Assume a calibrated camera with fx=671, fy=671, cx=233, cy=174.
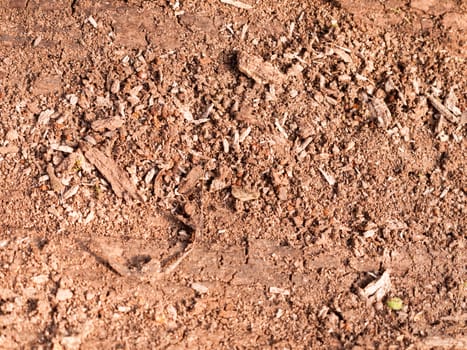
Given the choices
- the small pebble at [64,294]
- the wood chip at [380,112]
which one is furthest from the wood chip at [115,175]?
the wood chip at [380,112]

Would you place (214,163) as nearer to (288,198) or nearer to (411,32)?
(288,198)

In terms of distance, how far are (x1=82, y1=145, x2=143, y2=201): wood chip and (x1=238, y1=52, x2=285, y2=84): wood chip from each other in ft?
3.02

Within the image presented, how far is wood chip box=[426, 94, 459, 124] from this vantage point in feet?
13.3

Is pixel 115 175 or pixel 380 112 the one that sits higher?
pixel 380 112

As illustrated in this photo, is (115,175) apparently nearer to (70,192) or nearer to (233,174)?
(70,192)

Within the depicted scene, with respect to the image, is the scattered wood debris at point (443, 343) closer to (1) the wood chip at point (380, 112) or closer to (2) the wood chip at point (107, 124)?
(1) the wood chip at point (380, 112)

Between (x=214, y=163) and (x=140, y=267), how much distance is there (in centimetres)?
72

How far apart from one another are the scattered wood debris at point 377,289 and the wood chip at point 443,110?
3.51ft

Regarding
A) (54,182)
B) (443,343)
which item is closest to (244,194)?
(54,182)

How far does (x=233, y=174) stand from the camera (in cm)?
379

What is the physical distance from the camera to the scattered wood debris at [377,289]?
364 centimetres

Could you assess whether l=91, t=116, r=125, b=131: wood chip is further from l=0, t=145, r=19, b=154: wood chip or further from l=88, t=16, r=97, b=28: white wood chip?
l=88, t=16, r=97, b=28: white wood chip

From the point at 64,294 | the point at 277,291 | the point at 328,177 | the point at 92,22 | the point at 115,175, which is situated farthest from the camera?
the point at 92,22

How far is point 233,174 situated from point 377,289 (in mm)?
1014
